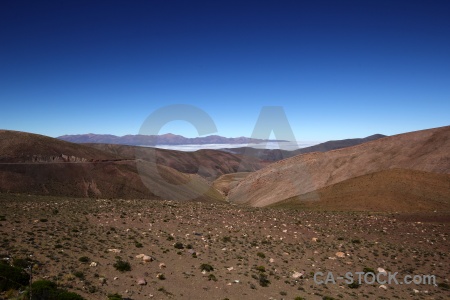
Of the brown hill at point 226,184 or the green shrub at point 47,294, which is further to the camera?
the brown hill at point 226,184

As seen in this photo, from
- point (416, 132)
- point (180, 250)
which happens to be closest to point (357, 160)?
point (416, 132)

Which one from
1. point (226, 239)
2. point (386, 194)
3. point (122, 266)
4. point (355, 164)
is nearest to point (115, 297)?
point (122, 266)

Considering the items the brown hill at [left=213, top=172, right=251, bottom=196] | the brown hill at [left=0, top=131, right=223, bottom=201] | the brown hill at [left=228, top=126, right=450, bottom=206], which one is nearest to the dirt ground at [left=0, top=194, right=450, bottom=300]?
the brown hill at [left=0, top=131, right=223, bottom=201]

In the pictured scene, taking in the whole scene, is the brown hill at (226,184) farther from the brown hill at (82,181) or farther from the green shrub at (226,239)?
the green shrub at (226,239)

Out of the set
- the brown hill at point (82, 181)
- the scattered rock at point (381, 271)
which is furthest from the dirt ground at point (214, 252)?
the brown hill at point (82, 181)

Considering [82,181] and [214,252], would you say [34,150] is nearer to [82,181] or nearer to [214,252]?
[82,181]

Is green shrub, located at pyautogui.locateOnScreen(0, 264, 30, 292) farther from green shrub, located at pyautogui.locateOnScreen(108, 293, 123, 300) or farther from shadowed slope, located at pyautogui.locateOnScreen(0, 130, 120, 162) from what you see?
shadowed slope, located at pyautogui.locateOnScreen(0, 130, 120, 162)
